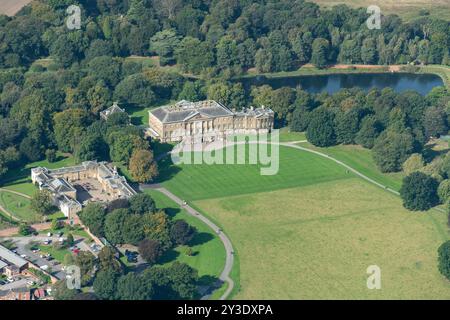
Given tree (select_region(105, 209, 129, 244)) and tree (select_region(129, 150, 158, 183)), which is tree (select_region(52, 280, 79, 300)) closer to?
tree (select_region(105, 209, 129, 244))

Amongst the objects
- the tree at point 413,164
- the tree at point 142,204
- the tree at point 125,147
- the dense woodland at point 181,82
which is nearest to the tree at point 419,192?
the dense woodland at point 181,82

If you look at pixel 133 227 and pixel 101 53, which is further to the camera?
pixel 101 53

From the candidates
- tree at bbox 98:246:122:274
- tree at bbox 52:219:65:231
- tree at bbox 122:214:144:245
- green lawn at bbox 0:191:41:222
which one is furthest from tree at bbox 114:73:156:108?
tree at bbox 98:246:122:274

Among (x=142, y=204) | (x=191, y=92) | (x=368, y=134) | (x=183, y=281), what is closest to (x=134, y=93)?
(x=191, y=92)

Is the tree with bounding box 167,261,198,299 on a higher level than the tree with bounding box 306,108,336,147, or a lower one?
lower
